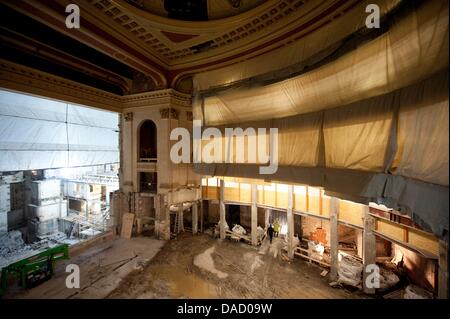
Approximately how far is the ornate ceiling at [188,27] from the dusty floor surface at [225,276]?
28.2 ft

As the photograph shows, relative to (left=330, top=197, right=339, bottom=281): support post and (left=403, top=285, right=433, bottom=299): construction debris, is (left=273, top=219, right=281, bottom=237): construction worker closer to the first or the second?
(left=330, top=197, right=339, bottom=281): support post

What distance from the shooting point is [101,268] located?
23.4 feet

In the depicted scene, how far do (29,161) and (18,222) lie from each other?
11.6m

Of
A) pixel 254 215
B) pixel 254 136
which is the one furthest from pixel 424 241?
pixel 254 215

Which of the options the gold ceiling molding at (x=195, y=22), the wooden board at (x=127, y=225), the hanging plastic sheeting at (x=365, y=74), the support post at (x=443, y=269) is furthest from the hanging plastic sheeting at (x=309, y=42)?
the wooden board at (x=127, y=225)

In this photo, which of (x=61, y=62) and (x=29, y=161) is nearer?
(x=61, y=62)

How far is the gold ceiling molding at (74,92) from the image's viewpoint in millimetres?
6661

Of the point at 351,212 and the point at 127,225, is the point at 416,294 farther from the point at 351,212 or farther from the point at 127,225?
the point at 127,225

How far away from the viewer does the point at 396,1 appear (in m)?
3.85

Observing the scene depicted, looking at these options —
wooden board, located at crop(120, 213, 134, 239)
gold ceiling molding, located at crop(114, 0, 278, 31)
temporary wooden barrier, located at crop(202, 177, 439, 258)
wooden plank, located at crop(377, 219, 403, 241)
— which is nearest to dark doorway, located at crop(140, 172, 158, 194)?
wooden board, located at crop(120, 213, 134, 239)

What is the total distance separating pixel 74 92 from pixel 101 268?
769 cm
